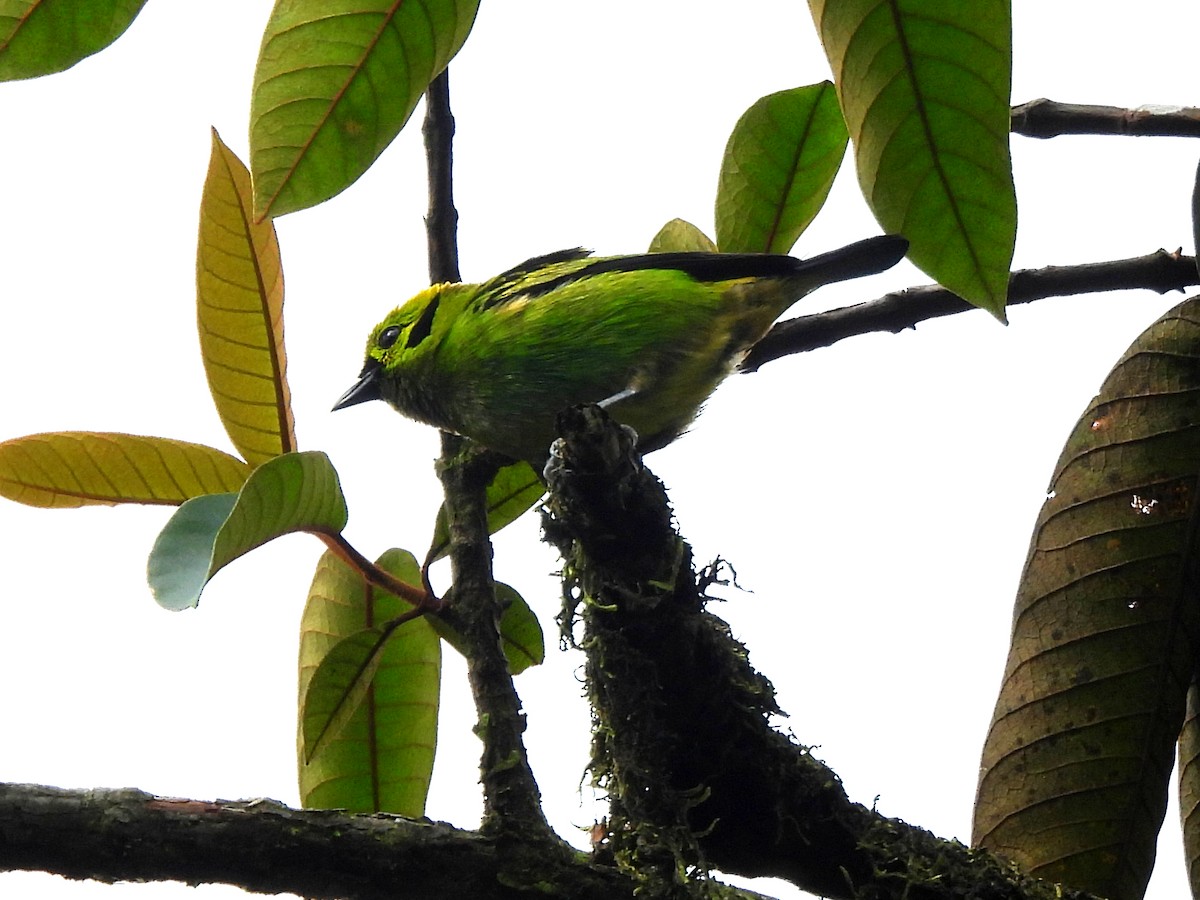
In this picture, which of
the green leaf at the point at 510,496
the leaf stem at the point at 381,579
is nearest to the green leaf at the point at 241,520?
the leaf stem at the point at 381,579

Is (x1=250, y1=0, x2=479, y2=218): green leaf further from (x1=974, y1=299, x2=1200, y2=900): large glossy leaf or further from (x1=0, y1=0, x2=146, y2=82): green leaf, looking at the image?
(x1=974, y1=299, x2=1200, y2=900): large glossy leaf

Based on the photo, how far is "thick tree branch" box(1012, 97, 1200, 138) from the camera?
185 centimetres

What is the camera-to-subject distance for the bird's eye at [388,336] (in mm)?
A: 3377

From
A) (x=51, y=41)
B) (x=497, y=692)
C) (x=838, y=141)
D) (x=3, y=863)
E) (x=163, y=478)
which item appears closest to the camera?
(x=3, y=863)

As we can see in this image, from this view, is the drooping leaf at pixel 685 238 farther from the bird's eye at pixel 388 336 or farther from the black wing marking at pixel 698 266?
the bird's eye at pixel 388 336

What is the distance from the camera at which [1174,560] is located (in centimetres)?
192

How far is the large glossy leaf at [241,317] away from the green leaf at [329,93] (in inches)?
21.2

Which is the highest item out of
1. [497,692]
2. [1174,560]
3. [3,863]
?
[1174,560]

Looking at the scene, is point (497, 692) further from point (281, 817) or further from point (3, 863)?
point (3, 863)

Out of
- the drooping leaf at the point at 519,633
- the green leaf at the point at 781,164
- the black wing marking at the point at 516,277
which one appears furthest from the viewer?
the black wing marking at the point at 516,277

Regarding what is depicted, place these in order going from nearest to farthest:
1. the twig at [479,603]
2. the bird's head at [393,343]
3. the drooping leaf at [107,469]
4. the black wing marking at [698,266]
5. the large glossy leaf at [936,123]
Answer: the large glossy leaf at [936,123] → the twig at [479,603] → the drooping leaf at [107,469] → the black wing marking at [698,266] → the bird's head at [393,343]

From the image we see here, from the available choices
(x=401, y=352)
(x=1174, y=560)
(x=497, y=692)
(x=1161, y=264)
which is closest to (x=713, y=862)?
(x=497, y=692)

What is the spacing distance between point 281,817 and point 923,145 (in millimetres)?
1043

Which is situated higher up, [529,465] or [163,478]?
[529,465]
